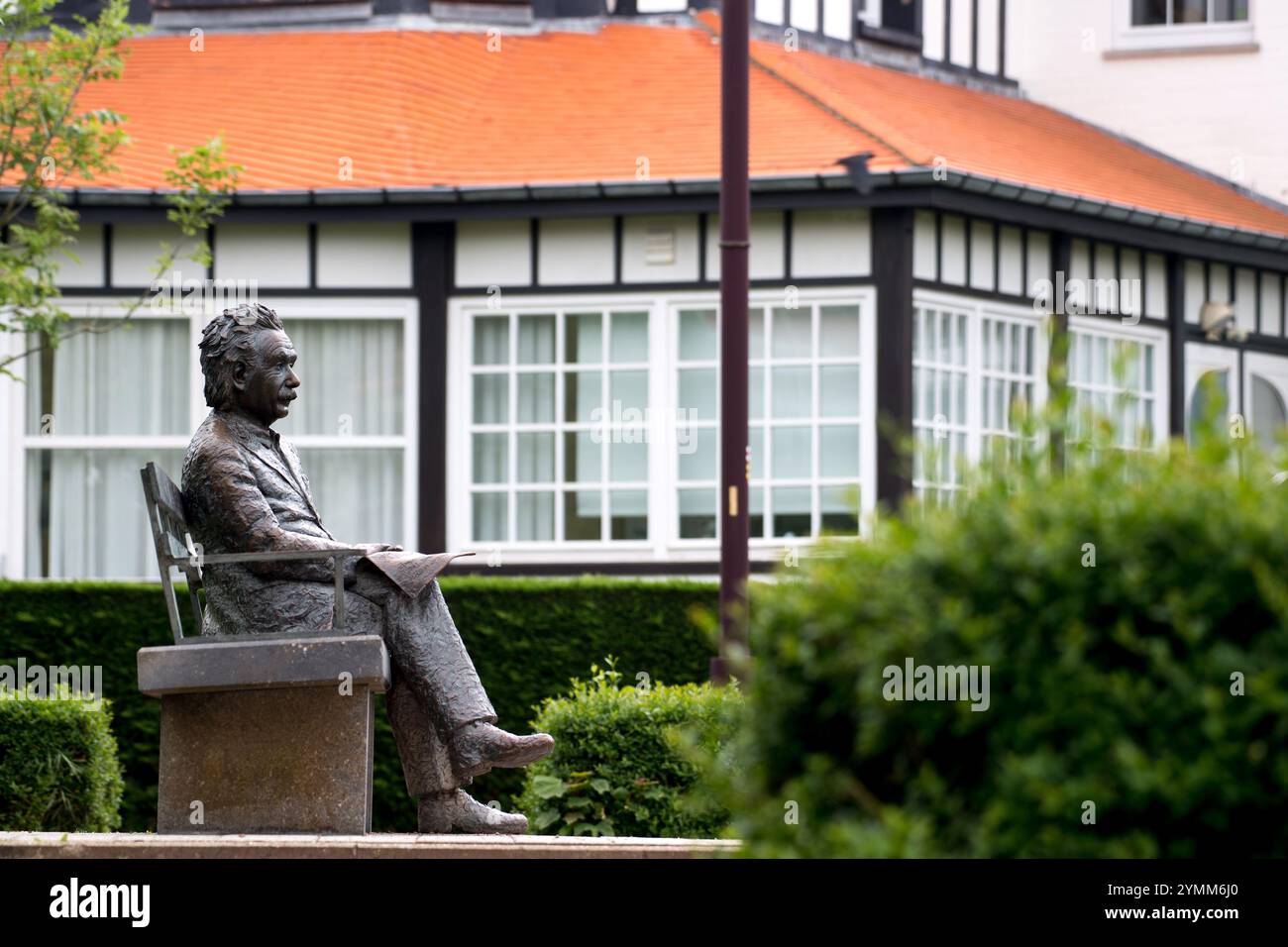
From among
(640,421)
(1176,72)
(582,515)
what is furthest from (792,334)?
(1176,72)

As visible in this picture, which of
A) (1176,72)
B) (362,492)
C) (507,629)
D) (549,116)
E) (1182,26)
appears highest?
(1182,26)

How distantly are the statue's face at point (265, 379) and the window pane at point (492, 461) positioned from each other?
25.0ft

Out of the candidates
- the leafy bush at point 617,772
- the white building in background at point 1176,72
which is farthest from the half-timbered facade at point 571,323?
the leafy bush at point 617,772

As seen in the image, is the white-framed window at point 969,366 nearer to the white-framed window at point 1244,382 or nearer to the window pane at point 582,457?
the white-framed window at point 1244,382

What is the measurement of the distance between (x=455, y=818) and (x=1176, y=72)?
15340 millimetres

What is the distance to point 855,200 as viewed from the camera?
49.6 feet

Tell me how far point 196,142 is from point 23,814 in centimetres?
800

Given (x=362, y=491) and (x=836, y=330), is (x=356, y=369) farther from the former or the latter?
(x=836, y=330)

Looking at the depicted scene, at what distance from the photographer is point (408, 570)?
7.93 metres

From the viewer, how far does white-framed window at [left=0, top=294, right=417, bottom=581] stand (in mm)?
15914

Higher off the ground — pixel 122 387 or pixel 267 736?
pixel 122 387

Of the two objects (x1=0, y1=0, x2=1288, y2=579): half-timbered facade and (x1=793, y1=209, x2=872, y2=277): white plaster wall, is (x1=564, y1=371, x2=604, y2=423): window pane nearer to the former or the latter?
(x1=0, y1=0, x2=1288, y2=579): half-timbered facade
